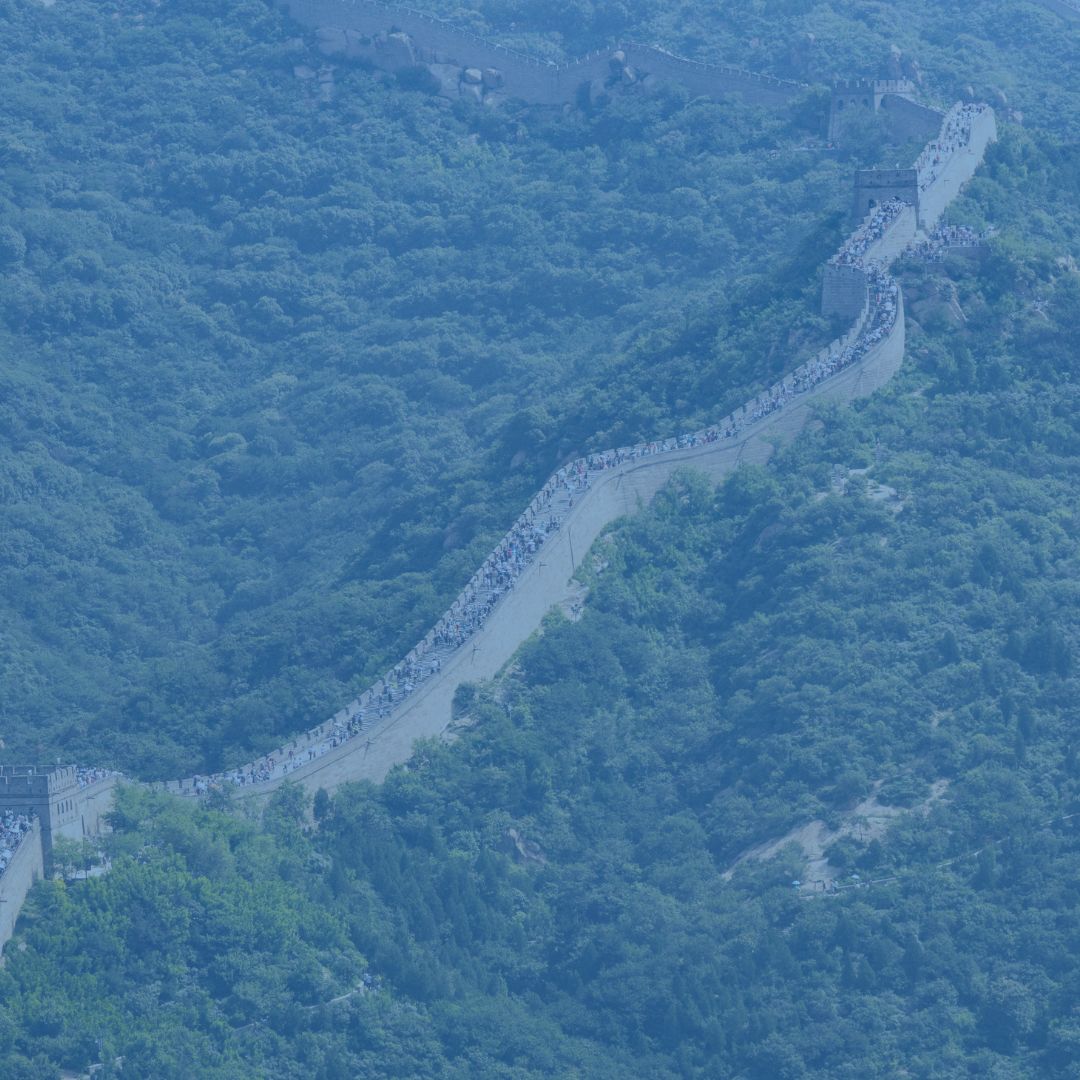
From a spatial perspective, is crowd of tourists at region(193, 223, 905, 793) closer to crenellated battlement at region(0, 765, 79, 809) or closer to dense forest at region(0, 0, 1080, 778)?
dense forest at region(0, 0, 1080, 778)

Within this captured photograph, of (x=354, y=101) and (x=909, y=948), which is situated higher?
(x=909, y=948)

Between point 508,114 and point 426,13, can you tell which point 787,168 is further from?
point 426,13

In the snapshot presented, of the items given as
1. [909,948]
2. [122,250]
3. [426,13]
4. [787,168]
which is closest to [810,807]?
[909,948]

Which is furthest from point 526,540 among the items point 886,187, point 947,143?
point 947,143

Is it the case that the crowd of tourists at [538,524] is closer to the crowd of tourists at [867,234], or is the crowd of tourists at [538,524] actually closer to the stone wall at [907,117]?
the crowd of tourists at [867,234]

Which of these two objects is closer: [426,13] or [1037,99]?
[1037,99]

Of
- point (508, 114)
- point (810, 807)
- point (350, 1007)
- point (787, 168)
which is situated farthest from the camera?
point (508, 114)

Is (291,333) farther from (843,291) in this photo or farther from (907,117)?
(843,291)
